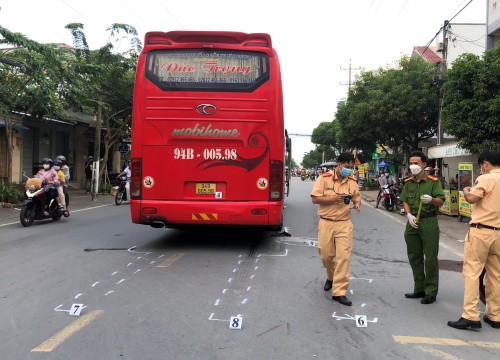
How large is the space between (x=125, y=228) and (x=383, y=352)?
835cm

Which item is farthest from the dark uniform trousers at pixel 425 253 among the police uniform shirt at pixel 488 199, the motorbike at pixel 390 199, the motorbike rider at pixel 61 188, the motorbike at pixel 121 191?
the motorbike at pixel 121 191

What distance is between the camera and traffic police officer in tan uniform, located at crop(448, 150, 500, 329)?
175 inches

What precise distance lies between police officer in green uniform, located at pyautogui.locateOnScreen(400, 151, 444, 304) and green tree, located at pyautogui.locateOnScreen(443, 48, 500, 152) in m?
9.50

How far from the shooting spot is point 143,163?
7.89 meters

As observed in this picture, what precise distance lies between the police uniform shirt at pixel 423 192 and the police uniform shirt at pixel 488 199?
697 mm

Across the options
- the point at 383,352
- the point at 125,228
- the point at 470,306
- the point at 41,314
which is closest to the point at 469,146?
the point at 125,228

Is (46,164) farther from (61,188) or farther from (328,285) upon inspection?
(328,285)

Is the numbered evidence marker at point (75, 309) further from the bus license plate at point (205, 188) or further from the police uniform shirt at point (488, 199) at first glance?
the police uniform shirt at point (488, 199)

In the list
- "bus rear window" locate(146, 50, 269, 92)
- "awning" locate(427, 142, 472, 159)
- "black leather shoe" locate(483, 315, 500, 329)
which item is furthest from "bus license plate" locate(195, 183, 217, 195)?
"awning" locate(427, 142, 472, 159)

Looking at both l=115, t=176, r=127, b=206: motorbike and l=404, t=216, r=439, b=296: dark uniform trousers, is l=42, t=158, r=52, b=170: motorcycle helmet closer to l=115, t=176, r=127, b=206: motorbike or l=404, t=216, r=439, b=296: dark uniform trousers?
l=115, t=176, r=127, b=206: motorbike

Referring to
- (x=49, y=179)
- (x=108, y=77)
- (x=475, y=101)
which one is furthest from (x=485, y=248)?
(x=108, y=77)

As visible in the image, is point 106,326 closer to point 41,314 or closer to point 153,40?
point 41,314

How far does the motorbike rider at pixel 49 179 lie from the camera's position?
11.7 metres

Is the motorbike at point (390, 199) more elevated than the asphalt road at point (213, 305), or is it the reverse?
the motorbike at point (390, 199)
